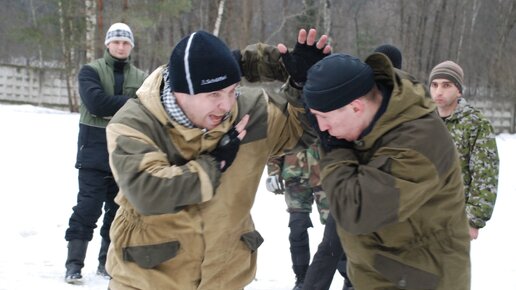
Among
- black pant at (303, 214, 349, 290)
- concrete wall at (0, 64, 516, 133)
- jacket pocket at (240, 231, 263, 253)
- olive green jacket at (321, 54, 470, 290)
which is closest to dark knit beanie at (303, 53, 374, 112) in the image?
olive green jacket at (321, 54, 470, 290)

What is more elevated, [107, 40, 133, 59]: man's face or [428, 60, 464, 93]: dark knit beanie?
[428, 60, 464, 93]: dark knit beanie

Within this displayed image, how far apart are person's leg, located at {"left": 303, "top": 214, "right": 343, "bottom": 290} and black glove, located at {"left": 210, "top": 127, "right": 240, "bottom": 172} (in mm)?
1827

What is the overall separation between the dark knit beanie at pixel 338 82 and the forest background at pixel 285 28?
1608 centimetres

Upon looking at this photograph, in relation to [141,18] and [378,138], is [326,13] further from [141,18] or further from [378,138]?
[378,138]

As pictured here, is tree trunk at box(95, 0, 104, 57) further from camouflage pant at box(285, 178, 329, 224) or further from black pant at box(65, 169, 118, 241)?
camouflage pant at box(285, 178, 329, 224)

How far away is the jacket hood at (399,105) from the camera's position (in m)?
2.11

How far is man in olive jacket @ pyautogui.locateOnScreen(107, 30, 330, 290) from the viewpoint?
2393mm

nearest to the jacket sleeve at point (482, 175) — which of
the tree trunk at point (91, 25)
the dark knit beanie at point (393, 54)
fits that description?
the dark knit beanie at point (393, 54)

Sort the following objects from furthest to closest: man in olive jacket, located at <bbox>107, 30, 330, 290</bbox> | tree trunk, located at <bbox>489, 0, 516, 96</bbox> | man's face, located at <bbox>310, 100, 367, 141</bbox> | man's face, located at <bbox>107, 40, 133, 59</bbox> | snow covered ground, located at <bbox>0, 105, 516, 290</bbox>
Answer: tree trunk, located at <bbox>489, 0, 516, 96</bbox>, snow covered ground, located at <bbox>0, 105, 516, 290</bbox>, man's face, located at <bbox>107, 40, 133, 59</bbox>, man in olive jacket, located at <bbox>107, 30, 330, 290</bbox>, man's face, located at <bbox>310, 100, 367, 141</bbox>

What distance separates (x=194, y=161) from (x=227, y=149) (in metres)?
0.14

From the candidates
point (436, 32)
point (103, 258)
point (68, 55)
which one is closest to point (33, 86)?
point (68, 55)

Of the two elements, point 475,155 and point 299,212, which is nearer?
point 475,155

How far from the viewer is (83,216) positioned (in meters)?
4.93

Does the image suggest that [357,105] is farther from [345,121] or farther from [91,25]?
[91,25]
